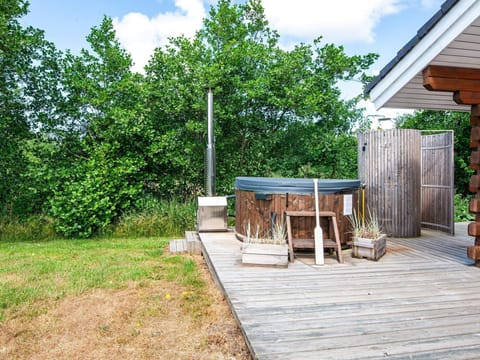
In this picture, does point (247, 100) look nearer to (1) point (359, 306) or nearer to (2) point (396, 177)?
(2) point (396, 177)

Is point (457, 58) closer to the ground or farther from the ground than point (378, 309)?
farther from the ground

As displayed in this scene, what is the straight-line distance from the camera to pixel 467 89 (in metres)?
3.59

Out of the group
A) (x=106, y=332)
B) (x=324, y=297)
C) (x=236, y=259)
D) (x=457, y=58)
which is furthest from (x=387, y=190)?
(x=106, y=332)

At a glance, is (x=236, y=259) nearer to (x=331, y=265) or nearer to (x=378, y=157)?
(x=331, y=265)

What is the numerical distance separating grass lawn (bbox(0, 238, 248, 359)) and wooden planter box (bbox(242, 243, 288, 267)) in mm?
504

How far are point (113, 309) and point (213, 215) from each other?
264 cm

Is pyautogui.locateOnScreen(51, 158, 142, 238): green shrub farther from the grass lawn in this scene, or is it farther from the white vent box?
the white vent box

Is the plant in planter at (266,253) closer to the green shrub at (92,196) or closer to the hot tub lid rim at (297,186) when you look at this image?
the hot tub lid rim at (297,186)

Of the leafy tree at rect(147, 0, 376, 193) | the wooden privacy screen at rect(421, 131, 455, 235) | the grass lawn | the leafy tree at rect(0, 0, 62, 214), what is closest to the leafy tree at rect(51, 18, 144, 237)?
the leafy tree at rect(0, 0, 62, 214)

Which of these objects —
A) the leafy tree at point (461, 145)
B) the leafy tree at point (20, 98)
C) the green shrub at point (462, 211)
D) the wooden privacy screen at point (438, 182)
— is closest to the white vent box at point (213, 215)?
the wooden privacy screen at point (438, 182)

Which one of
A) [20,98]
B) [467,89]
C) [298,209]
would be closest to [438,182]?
[467,89]

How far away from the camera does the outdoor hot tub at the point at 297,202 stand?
169 inches

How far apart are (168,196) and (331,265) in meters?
5.20

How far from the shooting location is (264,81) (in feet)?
25.6
